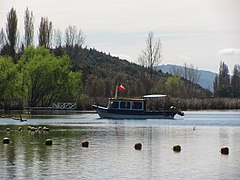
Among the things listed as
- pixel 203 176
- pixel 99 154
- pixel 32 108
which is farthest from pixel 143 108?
pixel 203 176

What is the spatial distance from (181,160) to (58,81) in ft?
259

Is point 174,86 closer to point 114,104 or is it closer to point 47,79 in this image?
point 47,79

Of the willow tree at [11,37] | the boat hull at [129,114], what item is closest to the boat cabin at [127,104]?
the boat hull at [129,114]

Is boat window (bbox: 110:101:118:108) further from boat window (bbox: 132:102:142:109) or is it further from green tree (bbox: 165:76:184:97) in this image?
green tree (bbox: 165:76:184:97)

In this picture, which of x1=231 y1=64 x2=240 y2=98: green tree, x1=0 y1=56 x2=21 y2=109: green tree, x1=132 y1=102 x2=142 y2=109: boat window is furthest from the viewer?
x1=231 y1=64 x2=240 y2=98: green tree

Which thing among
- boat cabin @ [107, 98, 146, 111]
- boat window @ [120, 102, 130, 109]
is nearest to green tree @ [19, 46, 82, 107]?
boat cabin @ [107, 98, 146, 111]

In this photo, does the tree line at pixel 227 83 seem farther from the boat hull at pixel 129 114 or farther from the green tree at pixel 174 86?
the boat hull at pixel 129 114

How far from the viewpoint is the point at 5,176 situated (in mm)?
25609

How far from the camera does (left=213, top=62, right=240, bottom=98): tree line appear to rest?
15825 cm

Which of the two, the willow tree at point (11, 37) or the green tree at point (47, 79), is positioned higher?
the willow tree at point (11, 37)

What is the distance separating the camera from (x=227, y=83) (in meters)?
173

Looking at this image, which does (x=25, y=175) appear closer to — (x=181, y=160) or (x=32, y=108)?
(x=181, y=160)

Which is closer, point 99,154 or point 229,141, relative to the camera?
point 99,154

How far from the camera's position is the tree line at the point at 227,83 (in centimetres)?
15825
